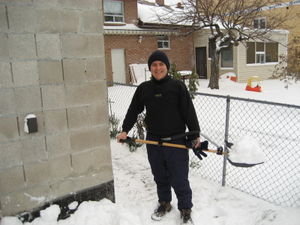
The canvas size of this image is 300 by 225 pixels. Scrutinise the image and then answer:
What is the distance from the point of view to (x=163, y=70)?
9.14ft

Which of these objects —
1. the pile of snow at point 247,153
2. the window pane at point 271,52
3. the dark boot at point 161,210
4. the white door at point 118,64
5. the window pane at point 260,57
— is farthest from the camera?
the window pane at point 271,52

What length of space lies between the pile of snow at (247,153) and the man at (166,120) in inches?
15.5

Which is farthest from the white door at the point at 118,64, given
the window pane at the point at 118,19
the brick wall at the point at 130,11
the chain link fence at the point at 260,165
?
the chain link fence at the point at 260,165

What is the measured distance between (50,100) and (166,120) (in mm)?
1141

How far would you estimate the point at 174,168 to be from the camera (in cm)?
288

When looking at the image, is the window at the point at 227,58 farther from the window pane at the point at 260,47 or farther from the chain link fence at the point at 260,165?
the chain link fence at the point at 260,165

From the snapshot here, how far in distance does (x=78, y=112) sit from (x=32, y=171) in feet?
2.36

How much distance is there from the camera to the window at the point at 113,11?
16.0m

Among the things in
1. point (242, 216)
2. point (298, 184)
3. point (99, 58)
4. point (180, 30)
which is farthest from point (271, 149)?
point (180, 30)

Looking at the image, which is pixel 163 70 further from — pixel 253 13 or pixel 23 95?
pixel 253 13

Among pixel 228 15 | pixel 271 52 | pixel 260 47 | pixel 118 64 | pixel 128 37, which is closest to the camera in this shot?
pixel 228 15

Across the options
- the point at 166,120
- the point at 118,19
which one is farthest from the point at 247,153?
the point at 118,19

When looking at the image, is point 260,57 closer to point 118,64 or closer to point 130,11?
point 130,11

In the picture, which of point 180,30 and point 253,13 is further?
point 180,30
